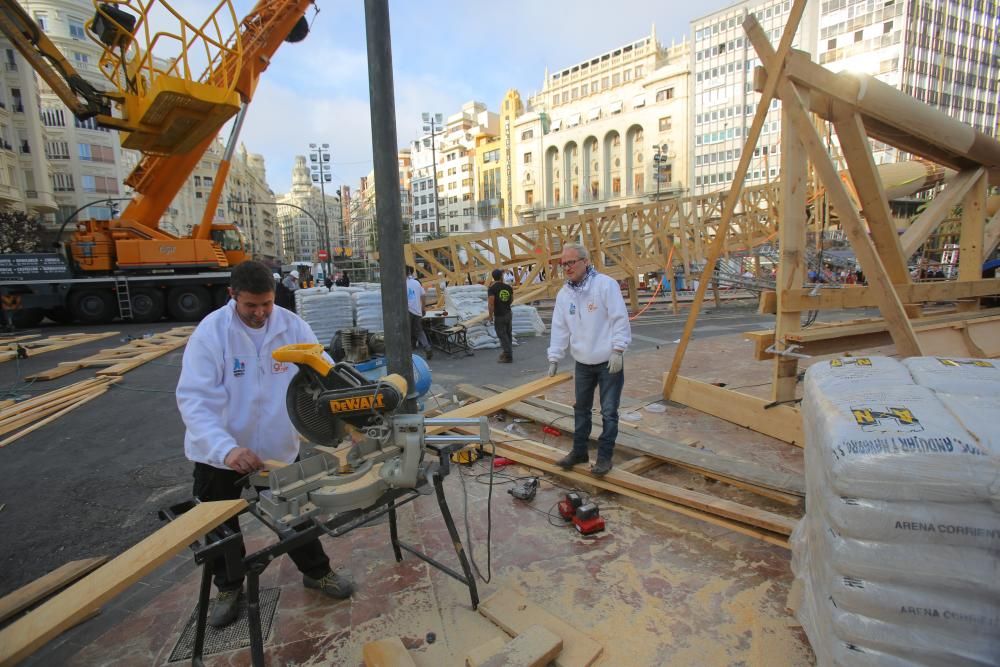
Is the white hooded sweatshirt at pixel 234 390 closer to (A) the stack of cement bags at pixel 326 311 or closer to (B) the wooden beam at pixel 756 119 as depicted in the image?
(B) the wooden beam at pixel 756 119

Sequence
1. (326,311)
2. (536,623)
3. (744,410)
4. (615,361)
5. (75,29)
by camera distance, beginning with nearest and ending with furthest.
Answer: (536,623)
(615,361)
(744,410)
(326,311)
(75,29)

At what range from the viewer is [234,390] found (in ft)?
7.79

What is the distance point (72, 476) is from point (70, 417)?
2.37 metres

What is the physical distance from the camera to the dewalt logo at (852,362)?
6.99 ft

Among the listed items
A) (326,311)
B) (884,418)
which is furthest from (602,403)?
(326,311)

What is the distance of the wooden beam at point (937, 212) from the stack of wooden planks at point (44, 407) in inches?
387

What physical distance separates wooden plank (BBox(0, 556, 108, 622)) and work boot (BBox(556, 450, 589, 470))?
3.25 m

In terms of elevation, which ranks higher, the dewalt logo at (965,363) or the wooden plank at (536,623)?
the dewalt logo at (965,363)

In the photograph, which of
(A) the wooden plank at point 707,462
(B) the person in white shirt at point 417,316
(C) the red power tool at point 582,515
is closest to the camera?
(C) the red power tool at point 582,515

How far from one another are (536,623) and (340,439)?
52.9 inches

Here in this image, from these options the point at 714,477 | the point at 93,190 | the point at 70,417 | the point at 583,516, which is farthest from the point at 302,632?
the point at 93,190

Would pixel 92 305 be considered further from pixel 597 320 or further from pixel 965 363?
pixel 965 363

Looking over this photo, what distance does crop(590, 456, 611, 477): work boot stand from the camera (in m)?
3.70

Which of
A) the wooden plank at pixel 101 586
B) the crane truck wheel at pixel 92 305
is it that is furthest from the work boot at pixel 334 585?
the crane truck wheel at pixel 92 305
